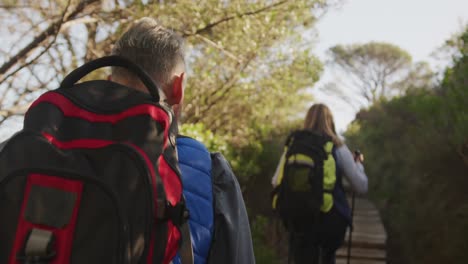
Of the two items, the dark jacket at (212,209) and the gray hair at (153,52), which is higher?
the gray hair at (153,52)

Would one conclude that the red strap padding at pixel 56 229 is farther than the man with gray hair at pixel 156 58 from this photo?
No

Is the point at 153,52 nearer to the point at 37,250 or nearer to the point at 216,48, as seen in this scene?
the point at 37,250

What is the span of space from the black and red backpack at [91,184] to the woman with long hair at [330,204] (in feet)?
9.84

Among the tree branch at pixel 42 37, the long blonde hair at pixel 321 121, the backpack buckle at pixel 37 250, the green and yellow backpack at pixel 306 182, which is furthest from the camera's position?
the tree branch at pixel 42 37

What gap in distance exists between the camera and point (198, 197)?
1.55 m

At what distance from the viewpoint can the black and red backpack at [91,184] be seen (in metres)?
1.30

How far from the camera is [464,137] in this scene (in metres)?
5.44

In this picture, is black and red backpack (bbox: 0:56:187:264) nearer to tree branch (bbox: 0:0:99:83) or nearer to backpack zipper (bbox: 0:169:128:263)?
backpack zipper (bbox: 0:169:128:263)

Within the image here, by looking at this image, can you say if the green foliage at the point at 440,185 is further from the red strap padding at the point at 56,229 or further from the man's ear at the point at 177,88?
the red strap padding at the point at 56,229

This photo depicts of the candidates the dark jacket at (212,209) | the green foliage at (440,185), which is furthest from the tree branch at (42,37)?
the dark jacket at (212,209)

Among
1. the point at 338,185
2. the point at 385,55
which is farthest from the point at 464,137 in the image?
the point at 385,55

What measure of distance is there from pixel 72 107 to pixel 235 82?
7905 millimetres

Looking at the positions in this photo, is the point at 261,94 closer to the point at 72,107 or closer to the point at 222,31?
the point at 222,31

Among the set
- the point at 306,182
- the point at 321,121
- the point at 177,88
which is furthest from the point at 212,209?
the point at 321,121
